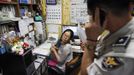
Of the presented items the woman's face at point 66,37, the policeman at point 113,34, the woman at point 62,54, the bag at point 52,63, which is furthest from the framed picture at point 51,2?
the policeman at point 113,34

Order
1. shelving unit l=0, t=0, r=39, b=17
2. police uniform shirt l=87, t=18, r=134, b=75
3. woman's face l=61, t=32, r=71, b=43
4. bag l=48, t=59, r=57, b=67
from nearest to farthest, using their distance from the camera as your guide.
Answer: police uniform shirt l=87, t=18, r=134, b=75 < shelving unit l=0, t=0, r=39, b=17 < bag l=48, t=59, r=57, b=67 < woman's face l=61, t=32, r=71, b=43

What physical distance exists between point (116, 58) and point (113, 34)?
101mm

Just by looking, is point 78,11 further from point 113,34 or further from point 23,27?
point 113,34

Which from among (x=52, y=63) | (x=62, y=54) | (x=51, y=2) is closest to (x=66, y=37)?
(x=62, y=54)

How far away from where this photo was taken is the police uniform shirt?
1.50 feet

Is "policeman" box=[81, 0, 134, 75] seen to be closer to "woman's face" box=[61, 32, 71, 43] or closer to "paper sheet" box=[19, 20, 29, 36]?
"paper sheet" box=[19, 20, 29, 36]

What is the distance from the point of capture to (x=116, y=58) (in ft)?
1.56

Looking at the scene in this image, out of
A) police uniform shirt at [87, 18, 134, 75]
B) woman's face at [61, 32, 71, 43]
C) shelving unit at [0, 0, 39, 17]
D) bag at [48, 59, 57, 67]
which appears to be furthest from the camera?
woman's face at [61, 32, 71, 43]

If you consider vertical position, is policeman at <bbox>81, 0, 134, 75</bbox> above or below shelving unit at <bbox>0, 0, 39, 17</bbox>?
below

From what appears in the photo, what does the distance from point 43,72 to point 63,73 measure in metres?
0.35

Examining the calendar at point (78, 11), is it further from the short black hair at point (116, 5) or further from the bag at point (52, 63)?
the short black hair at point (116, 5)

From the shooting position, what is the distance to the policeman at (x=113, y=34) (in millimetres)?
468

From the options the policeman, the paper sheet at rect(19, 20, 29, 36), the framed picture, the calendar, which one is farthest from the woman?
the policeman

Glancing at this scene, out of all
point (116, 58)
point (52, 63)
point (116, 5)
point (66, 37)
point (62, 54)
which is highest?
point (116, 5)
